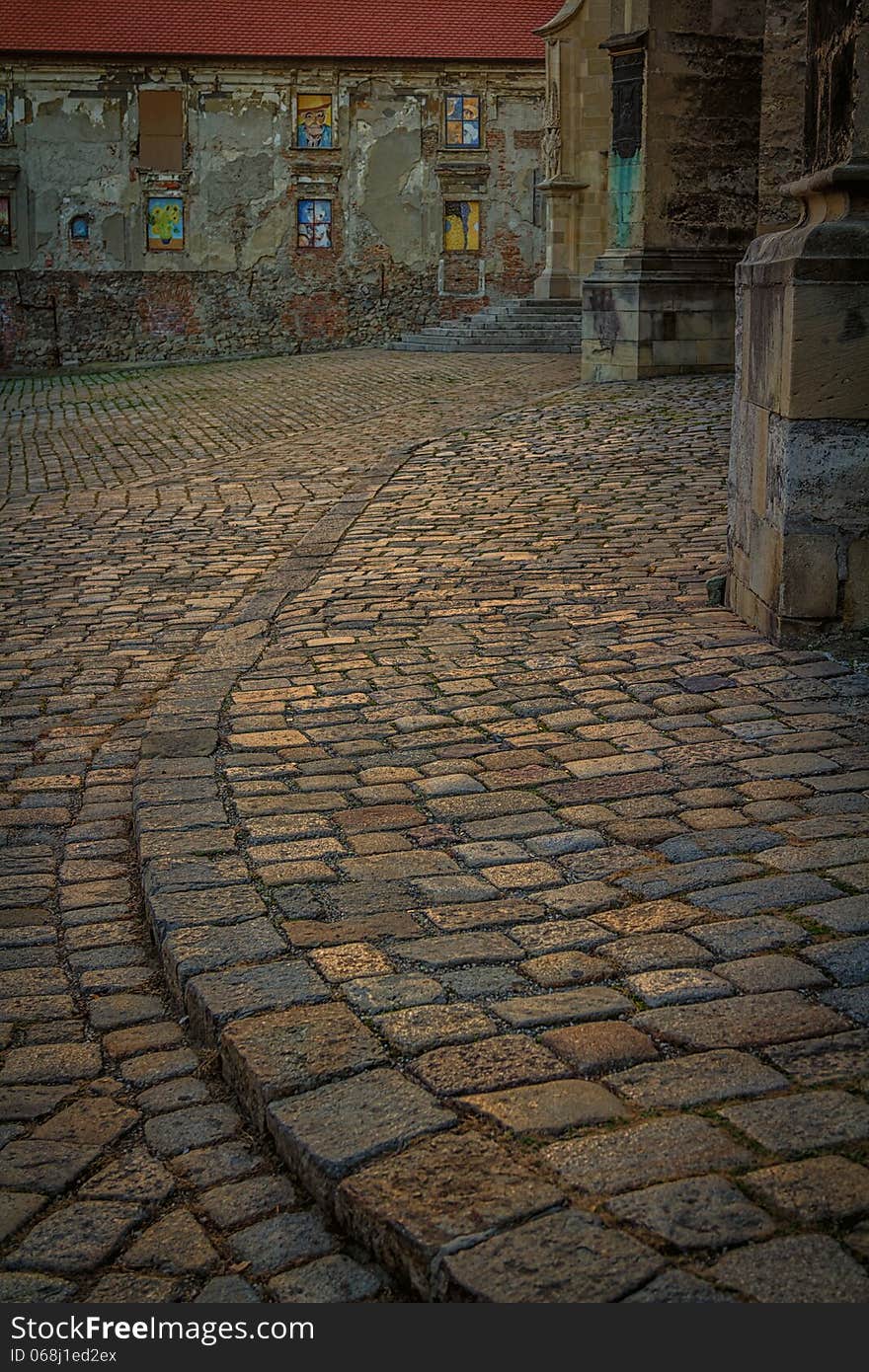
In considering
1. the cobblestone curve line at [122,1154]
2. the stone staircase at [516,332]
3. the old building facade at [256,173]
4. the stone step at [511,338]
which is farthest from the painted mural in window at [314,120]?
the cobblestone curve line at [122,1154]

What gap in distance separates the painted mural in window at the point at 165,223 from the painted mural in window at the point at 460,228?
6.30 m

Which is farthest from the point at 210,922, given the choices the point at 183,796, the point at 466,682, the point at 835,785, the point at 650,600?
the point at 650,600

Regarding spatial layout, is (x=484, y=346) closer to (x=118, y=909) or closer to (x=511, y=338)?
(x=511, y=338)

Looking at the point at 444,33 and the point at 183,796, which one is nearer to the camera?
the point at 183,796

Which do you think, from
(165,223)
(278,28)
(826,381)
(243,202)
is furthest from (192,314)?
(826,381)

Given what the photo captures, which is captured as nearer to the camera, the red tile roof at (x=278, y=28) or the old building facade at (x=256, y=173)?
the red tile roof at (x=278, y=28)

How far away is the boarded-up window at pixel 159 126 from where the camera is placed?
35.6 metres

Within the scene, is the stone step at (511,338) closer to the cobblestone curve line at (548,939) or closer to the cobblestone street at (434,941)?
the cobblestone street at (434,941)

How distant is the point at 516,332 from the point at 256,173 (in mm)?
11448

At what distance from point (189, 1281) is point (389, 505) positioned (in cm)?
841

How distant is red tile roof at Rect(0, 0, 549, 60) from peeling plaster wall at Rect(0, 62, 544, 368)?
0.44 metres

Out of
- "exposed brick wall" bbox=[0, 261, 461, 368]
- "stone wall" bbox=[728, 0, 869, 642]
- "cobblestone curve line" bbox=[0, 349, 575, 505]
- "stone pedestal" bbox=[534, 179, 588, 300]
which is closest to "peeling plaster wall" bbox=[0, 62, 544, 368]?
"exposed brick wall" bbox=[0, 261, 461, 368]

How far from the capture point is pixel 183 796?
15.8ft

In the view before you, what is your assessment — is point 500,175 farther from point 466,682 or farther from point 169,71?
point 466,682
